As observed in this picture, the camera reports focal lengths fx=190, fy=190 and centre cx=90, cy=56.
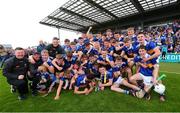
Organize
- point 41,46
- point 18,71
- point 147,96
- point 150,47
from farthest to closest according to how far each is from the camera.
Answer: point 41,46 < point 150,47 < point 18,71 < point 147,96

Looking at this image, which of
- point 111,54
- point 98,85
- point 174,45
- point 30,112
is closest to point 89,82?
point 98,85

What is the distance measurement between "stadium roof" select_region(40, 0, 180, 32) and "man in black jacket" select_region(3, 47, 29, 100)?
21.2 m

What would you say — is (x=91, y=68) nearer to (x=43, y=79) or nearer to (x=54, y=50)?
(x=54, y=50)

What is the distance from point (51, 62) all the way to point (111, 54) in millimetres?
2447

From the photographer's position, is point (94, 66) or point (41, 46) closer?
point (94, 66)

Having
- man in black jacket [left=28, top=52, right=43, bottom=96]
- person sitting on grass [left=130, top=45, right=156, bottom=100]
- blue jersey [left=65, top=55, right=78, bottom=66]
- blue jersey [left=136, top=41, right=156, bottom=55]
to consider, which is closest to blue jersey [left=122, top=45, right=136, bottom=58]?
blue jersey [left=136, top=41, right=156, bottom=55]

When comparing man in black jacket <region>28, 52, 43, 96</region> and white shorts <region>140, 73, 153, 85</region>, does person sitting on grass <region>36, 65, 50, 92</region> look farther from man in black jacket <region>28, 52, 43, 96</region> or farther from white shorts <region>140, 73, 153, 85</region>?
white shorts <region>140, 73, 153, 85</region>

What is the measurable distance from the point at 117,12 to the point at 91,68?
24860 mm

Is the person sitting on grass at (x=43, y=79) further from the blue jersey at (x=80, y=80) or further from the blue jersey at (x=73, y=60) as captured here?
the blue jersey at (x=80, y=80)

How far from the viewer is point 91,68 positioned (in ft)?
25.4

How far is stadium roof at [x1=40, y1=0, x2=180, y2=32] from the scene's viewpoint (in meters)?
26.0

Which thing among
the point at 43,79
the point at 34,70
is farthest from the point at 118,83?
the point at 34,70

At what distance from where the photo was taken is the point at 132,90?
6152 millimetres

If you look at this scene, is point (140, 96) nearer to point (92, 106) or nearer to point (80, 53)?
point (92, 106)
